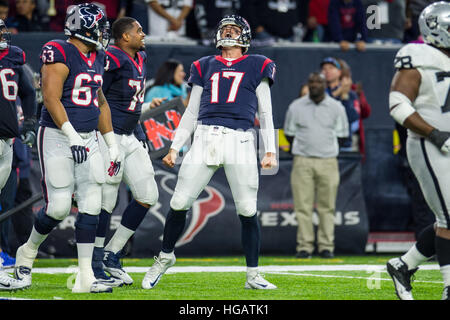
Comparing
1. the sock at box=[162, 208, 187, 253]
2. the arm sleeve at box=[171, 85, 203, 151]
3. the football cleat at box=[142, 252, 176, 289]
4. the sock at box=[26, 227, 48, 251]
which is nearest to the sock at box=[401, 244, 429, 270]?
the sock at box=[162, 208, 187, 253]

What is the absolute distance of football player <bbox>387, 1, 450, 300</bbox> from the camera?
5324 millimetres

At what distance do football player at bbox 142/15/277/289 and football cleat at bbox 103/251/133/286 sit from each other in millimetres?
351

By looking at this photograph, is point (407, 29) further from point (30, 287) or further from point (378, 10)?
point (30, 287)

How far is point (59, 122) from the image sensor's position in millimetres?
5969

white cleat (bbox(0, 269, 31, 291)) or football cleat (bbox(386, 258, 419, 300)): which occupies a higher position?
football cleat (bbox(386, 258, 419, 300))

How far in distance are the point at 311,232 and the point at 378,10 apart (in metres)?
3.89

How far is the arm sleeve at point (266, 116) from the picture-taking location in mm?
6445

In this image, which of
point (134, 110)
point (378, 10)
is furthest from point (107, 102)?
point (378, 10)

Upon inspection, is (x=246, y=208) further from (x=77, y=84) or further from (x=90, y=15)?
(x=90, y=15)

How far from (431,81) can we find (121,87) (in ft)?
8.50

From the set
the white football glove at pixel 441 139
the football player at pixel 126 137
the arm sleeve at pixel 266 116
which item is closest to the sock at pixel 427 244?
the white football glove at pixel 441 139

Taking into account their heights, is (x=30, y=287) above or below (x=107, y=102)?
below

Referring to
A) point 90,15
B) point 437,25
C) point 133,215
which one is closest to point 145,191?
point 133,215

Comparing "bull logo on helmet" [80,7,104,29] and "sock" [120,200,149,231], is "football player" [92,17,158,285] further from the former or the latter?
"bull logo on helmet" [80,7,104,29]
